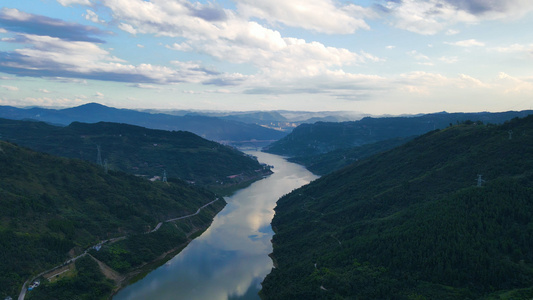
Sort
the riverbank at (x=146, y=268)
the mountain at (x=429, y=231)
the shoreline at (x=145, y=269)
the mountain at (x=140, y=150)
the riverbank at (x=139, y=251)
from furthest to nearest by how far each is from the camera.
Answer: the mountain at (x=140, y=150)
the riverbank at (x=146, y=268)
the shoreline at (x=145, y=269)
the riverbank at (x=139, y=251)
the mountain at (x=429, y=231)

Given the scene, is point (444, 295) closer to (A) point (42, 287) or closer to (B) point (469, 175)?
(B) point (469, 175)

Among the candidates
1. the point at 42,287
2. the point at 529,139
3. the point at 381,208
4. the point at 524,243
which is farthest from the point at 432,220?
the point at 42,287

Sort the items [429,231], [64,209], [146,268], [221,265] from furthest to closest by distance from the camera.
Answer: [64,209]
[221,265]
[146,268]
[429,231]

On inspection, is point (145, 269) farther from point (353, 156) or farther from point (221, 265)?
point (353, 156)

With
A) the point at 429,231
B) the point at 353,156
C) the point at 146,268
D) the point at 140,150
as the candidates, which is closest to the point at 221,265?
the point at 146,268

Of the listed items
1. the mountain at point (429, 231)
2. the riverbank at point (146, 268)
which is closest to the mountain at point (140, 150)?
the riverbank at point (146, 268)

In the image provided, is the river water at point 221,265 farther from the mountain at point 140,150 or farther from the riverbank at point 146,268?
the mountain at point 140,150
